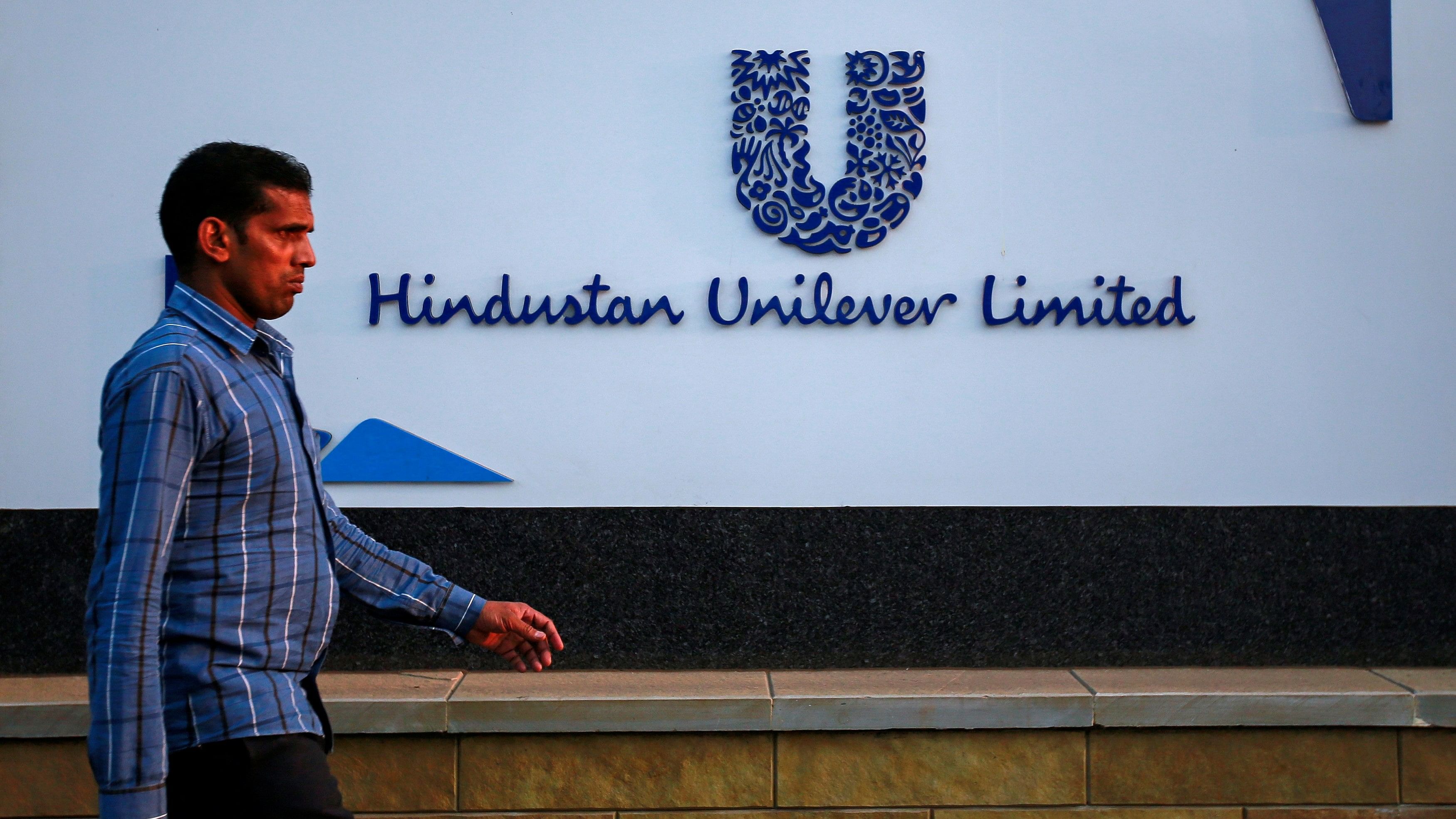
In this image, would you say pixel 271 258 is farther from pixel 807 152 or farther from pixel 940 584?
pixel 940 584

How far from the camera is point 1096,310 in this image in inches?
159

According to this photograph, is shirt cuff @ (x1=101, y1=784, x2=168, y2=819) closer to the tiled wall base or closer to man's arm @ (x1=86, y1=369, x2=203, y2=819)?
man's arm @ (x1=86, y1=369, x2=203, y2=819)

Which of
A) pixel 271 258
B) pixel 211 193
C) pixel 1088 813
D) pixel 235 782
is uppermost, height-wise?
pixel 211 193

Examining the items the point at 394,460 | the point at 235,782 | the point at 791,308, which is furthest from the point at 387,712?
the point at 791,308

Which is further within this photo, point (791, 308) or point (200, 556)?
point (791, 308)

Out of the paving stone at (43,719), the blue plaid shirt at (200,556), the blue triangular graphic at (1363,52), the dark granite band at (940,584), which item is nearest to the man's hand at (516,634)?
the blue plaid shirt at (200,556)

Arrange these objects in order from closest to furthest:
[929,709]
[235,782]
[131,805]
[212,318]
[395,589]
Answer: [131,805], [235,782], [212,318], [395,589], [929,709]

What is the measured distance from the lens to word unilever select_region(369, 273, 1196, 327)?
3.98 metres

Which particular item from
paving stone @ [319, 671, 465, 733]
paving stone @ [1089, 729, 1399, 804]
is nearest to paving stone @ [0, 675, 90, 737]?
paving stone @ [319, 671, 465, 733]

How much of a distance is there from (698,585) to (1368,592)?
2.40 m

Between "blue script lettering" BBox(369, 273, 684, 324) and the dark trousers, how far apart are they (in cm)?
227

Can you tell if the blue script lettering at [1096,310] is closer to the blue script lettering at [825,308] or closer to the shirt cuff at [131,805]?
the blue script lettering at [825,308]

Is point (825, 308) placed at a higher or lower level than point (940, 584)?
higher

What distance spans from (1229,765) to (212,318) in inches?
129
